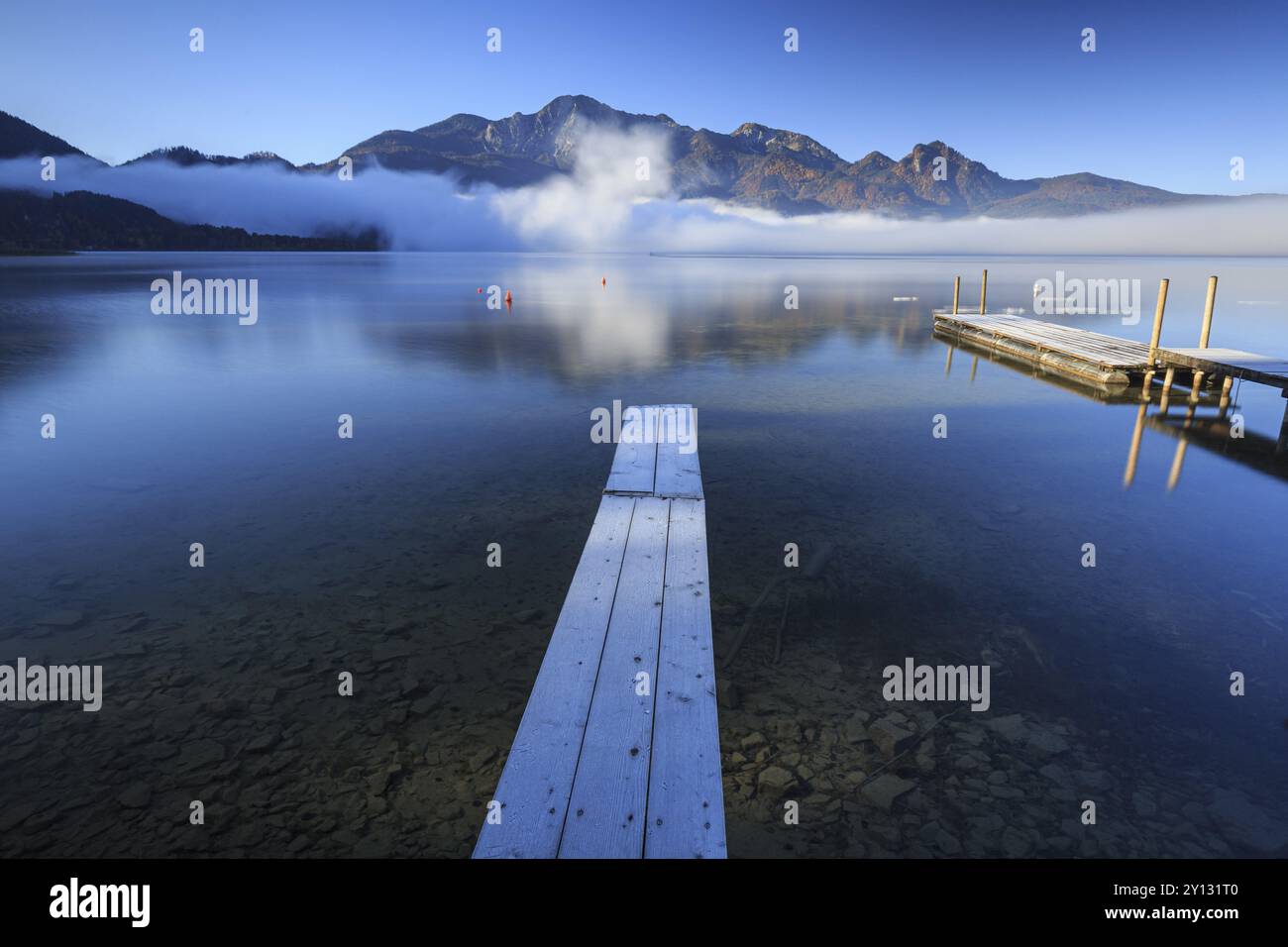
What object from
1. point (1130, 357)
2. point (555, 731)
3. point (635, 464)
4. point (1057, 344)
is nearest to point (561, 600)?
point (635, 464)

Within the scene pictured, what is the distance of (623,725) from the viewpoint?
14.6ft

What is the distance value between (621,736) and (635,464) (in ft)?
18.7

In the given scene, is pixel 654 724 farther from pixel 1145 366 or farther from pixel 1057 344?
pixel 1057 344

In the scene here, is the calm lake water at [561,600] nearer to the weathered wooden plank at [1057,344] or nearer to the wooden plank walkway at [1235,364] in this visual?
the wooden plank walkway at [1235,364]

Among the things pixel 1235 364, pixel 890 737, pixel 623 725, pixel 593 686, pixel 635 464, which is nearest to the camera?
pixel 623 725

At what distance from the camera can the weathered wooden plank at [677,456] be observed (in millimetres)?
8797

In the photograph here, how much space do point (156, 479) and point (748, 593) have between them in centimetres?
1145

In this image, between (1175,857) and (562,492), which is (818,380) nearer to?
(562,492)

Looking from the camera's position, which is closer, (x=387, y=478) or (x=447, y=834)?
(x=447, y=834)

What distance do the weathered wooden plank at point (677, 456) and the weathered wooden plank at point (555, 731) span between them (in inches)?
85.2

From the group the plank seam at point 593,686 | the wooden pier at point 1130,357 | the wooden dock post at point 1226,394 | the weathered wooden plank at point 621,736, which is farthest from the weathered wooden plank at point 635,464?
the wooden dock post at point 1226,394
